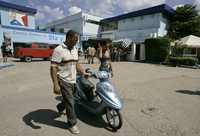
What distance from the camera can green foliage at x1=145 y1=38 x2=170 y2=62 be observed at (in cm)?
2119

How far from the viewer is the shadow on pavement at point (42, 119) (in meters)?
4.29

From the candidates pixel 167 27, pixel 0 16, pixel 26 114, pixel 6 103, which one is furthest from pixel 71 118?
pixel 0 16

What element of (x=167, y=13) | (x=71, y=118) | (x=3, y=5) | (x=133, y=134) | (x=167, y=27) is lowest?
(x=133, y=134)

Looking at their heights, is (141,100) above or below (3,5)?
below

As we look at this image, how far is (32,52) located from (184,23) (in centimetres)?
2014

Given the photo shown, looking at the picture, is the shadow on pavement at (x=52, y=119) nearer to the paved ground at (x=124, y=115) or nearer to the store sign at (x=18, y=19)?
the paved ground at (x=124, y=115)

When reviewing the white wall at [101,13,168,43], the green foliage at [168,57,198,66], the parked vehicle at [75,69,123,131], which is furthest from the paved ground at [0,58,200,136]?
the white wall at [101,13,168,43]

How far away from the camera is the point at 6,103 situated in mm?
5691

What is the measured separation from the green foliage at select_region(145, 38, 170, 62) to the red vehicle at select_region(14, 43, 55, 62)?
11.1 m

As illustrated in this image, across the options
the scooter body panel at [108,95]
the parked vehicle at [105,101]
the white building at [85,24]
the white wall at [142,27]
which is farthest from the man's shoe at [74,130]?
the white building at [85,24]

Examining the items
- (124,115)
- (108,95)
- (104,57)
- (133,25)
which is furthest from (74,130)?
(133,25)

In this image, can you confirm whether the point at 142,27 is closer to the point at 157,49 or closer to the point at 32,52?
the point at 157,49

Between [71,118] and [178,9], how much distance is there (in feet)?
96.0

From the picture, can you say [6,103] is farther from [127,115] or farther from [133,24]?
[133,24]
